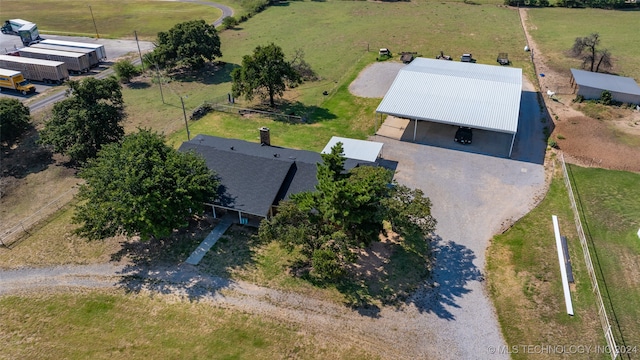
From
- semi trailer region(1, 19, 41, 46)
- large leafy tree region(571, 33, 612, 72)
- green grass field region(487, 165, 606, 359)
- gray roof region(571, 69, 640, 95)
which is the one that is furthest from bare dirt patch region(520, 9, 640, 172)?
semi trailer region(1, 19, 41, 46)

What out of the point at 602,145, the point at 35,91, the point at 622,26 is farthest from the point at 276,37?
the point at 622,26

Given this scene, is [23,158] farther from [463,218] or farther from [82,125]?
[463,218]

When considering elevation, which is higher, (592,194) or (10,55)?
Answer: (10,55)

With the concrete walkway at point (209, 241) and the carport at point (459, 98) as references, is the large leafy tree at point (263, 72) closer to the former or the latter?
the carport at point (459, 98)

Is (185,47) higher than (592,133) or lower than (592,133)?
higher

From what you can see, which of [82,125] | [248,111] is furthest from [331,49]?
[82,125]

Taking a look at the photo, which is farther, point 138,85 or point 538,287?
point 138,85

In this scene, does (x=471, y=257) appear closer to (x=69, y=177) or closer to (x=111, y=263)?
(x=111, y=263)
